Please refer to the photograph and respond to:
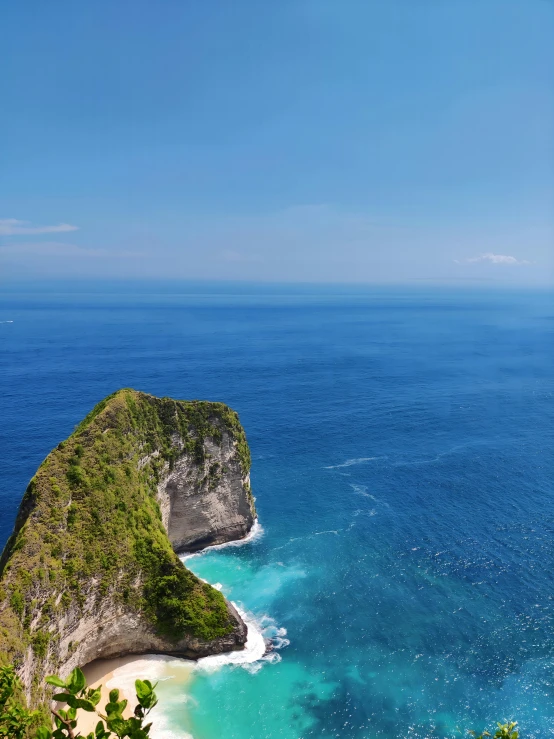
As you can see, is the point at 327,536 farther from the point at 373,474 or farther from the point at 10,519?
the point at 10,519

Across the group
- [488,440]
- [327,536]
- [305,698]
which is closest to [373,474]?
[327,536]

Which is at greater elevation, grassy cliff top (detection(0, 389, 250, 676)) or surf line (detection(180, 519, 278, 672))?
grassy cliff top (detection(0, 389, 250, 676))

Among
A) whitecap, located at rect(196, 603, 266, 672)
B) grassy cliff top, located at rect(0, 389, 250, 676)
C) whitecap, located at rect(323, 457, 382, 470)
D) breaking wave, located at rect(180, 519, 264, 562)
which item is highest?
grassy cliff top, located at rect(0, 389, 250, 676)

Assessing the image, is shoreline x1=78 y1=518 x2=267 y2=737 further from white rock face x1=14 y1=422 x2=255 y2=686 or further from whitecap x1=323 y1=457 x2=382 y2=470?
whitecap x1=323 y1=457 x2=382 y2=470

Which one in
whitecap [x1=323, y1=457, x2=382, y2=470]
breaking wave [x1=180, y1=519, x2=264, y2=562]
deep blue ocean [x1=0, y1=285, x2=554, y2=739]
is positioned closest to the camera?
deep blue ocean [x1=0, y1=285, x2=554, y2=739]

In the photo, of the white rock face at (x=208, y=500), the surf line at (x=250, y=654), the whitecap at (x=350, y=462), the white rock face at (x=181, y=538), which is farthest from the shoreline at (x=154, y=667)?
the whitecap at (x=350, y=462)

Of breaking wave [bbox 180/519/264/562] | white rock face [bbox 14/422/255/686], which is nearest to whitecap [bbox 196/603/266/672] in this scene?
white rock face [bbox 14/422/255/686]

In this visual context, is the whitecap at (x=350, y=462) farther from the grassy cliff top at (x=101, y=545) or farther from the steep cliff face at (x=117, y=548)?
the grassy cliff top at (x=101, y=545)
